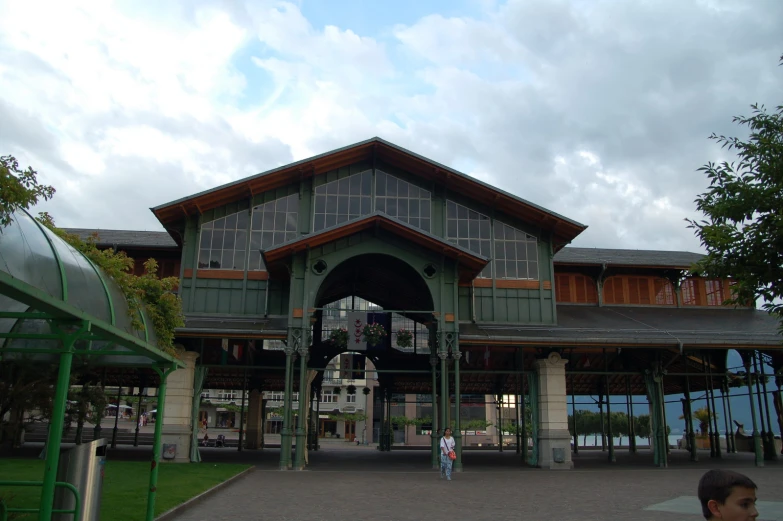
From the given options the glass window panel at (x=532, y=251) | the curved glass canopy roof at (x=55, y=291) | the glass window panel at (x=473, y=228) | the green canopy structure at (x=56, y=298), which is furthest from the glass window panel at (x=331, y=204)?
the green canopy structure at (x=56, y=298)

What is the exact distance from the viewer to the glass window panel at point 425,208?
26.1m

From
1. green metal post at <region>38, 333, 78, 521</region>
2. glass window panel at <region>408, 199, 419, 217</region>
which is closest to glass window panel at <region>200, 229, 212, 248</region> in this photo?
glass window panel at <region>408, 199, 419, 217</region>

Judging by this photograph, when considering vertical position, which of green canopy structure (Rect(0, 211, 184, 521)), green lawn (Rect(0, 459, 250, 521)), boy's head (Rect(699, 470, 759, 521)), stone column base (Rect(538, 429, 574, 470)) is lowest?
green lawn (Rect(0, 459, 250, 521))

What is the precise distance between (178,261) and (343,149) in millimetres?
8839

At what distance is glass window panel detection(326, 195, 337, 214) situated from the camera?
25797 mm

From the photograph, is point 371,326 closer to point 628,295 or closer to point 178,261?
point 178,261

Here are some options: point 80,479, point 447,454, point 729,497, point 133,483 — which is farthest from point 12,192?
point 447,454

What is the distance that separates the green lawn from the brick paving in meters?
0.63

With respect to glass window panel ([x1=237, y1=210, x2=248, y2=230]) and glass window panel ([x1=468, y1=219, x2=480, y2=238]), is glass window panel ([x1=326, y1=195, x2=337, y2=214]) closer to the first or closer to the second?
glass window panel ([x1=237, y1=210, x2=248, y2=230])

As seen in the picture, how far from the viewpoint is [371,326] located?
76.0ft

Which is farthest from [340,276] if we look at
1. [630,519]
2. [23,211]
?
[23,211]

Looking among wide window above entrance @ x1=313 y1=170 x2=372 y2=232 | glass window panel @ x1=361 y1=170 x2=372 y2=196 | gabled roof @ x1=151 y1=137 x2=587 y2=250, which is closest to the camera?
gabled roof @ x1=151 y1=137 x2=587 y2=250

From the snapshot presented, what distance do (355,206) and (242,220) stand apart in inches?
178

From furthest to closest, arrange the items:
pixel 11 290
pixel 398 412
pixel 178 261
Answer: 1. pixel 398 412
2. pixel 178 261
3. pixel 11 290
